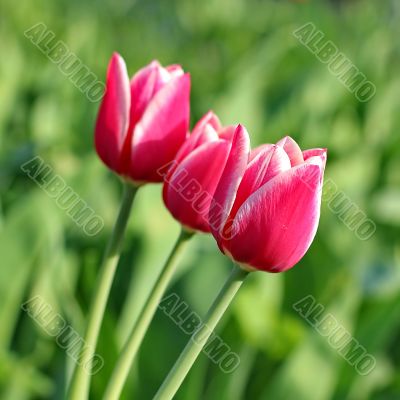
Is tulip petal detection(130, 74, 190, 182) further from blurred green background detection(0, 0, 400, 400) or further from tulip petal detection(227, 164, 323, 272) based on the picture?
blurred green background detection(0, 0, 400, 400)

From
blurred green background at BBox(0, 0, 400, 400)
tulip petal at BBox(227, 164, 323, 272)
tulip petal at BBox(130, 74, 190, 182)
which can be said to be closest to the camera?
→ tulip petal at BBox(227, 164, 323, 272)

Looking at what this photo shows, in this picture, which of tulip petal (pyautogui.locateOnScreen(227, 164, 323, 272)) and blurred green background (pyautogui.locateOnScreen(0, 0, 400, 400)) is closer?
tulip petal (pyautogui.locateOnScreen(227, 164, 323, 272))

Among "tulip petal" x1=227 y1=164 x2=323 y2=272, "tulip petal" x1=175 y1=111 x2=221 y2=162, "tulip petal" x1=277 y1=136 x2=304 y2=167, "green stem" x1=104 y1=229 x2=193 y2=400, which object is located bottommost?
"green stem" x1=104 y1=229 x2=193 y2=400

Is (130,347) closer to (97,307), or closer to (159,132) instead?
(97,307)

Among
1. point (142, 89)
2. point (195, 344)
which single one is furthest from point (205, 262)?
point (195, 344)

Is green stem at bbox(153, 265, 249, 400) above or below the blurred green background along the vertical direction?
below

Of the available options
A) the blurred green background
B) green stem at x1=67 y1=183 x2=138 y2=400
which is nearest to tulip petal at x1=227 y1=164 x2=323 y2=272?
green stem at x1=67 y1=183 x2=138 y2=400

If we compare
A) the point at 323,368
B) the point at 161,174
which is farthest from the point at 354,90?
the point at 161,174

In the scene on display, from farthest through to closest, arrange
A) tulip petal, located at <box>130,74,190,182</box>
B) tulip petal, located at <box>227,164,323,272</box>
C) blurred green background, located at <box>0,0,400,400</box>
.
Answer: blurred green background, located at <box>0,0,400,400</box> → tulip petal, located at <box>130,74,190,182</box> → tulip petal, located at <box>227,164,323,272</box>
